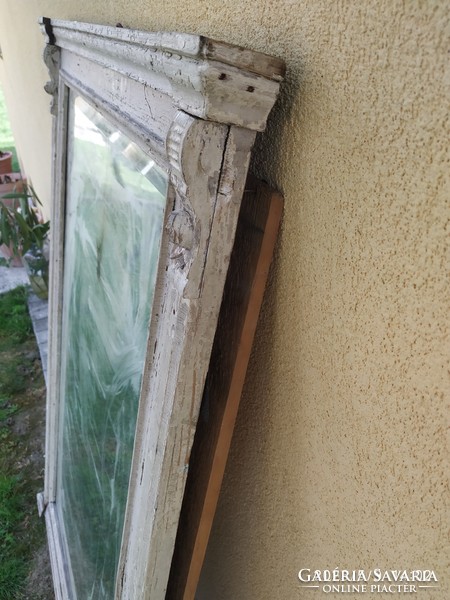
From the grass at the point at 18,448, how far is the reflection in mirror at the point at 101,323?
45 cm

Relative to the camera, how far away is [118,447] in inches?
45.3

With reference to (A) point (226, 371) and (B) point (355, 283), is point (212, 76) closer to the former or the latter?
(B) point (355, 283)

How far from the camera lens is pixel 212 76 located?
521 millimetres

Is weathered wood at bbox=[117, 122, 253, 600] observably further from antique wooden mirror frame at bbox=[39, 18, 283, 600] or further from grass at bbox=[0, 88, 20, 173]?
grass at bbox=[0, 88, 20, 173]

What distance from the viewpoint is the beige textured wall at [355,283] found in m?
0.45

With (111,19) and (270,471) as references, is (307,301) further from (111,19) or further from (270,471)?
(111,19)

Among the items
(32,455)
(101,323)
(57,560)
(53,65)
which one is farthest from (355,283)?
(32,455)

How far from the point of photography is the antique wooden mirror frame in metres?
0.55

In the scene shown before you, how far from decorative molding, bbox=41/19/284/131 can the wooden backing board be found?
0.47 ft

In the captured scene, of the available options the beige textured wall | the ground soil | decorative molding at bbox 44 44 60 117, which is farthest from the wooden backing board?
the ground soil

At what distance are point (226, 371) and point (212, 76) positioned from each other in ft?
1.54

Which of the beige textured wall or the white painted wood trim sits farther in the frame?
the white painted wood trim

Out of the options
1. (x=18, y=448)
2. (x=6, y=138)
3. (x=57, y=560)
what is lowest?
(x=18, y=448)

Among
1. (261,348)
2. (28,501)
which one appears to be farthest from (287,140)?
(28,501)
